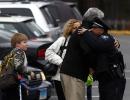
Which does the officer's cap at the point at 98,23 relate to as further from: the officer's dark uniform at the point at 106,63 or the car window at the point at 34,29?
the car window at the point at 34,29

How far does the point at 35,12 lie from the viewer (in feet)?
53.6

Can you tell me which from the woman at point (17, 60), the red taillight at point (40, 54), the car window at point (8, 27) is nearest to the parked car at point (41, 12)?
the car window at point (8, 27)

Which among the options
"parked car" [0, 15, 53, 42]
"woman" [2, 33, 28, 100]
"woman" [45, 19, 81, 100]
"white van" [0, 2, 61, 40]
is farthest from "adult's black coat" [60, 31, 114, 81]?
"white van" [0, 2, 61, 40]

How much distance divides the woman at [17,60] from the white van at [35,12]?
6938 millimetres

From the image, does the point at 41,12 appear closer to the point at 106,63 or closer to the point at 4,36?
the point at 4,36

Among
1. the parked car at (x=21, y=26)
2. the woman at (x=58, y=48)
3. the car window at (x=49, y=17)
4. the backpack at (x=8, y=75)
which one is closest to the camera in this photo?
the backpack at (x=8, y=75)

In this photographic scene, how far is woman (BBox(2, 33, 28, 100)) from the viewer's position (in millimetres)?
8812

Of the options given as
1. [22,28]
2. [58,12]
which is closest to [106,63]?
[22,28]

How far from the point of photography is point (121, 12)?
118ft

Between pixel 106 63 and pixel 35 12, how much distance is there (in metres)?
8.25

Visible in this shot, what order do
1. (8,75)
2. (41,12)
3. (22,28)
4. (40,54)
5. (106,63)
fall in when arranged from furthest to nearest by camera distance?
(41,12) → (22,28) → (40,54) → (8,75) → (106,63)

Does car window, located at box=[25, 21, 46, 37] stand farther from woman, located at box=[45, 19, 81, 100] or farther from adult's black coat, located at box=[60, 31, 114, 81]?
adult's black coat, located at box=[60, 31, 114, 81]

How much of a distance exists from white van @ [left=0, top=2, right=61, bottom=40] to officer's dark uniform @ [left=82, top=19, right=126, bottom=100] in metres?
7.68

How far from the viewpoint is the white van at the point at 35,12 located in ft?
53.5
